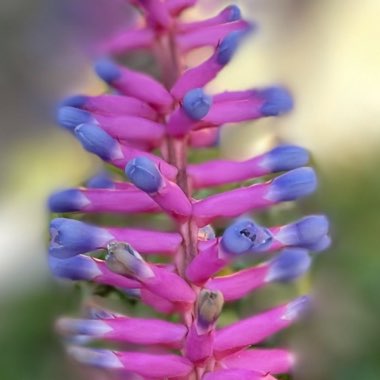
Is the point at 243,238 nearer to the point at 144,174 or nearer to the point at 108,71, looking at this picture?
the point at 144,174

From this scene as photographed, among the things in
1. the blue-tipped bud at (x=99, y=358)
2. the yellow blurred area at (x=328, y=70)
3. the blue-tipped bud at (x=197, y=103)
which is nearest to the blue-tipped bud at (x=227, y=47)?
the blue-tipped bud at (x=197, y=103)

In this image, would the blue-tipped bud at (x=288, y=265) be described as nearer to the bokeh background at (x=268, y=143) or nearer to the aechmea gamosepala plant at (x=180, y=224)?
the aechmea gamosepala plant at (x=180, y=224)

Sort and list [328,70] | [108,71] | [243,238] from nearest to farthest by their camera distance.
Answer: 1. [243,238]
2. [108,71]
3. [328,70]

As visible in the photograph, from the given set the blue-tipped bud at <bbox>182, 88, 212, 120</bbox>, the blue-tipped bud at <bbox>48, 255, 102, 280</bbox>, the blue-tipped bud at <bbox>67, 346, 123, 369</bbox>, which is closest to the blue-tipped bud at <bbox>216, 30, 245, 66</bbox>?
the blue-tipped bud at <bbox>182, 88, 212, 120</bbox>

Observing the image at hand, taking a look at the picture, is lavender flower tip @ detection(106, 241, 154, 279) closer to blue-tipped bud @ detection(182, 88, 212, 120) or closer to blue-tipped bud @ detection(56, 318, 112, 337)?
blue-tipped bud @ detection(56, 318, 112, 337)

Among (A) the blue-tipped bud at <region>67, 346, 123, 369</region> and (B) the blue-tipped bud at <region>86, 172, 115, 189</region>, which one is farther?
(B) the blue-tipped bud at <region>86, 172, 115, 189</region>

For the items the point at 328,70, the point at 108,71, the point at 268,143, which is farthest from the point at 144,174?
the point at 328,70

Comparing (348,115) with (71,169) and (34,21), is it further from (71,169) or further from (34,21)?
(34,21)
